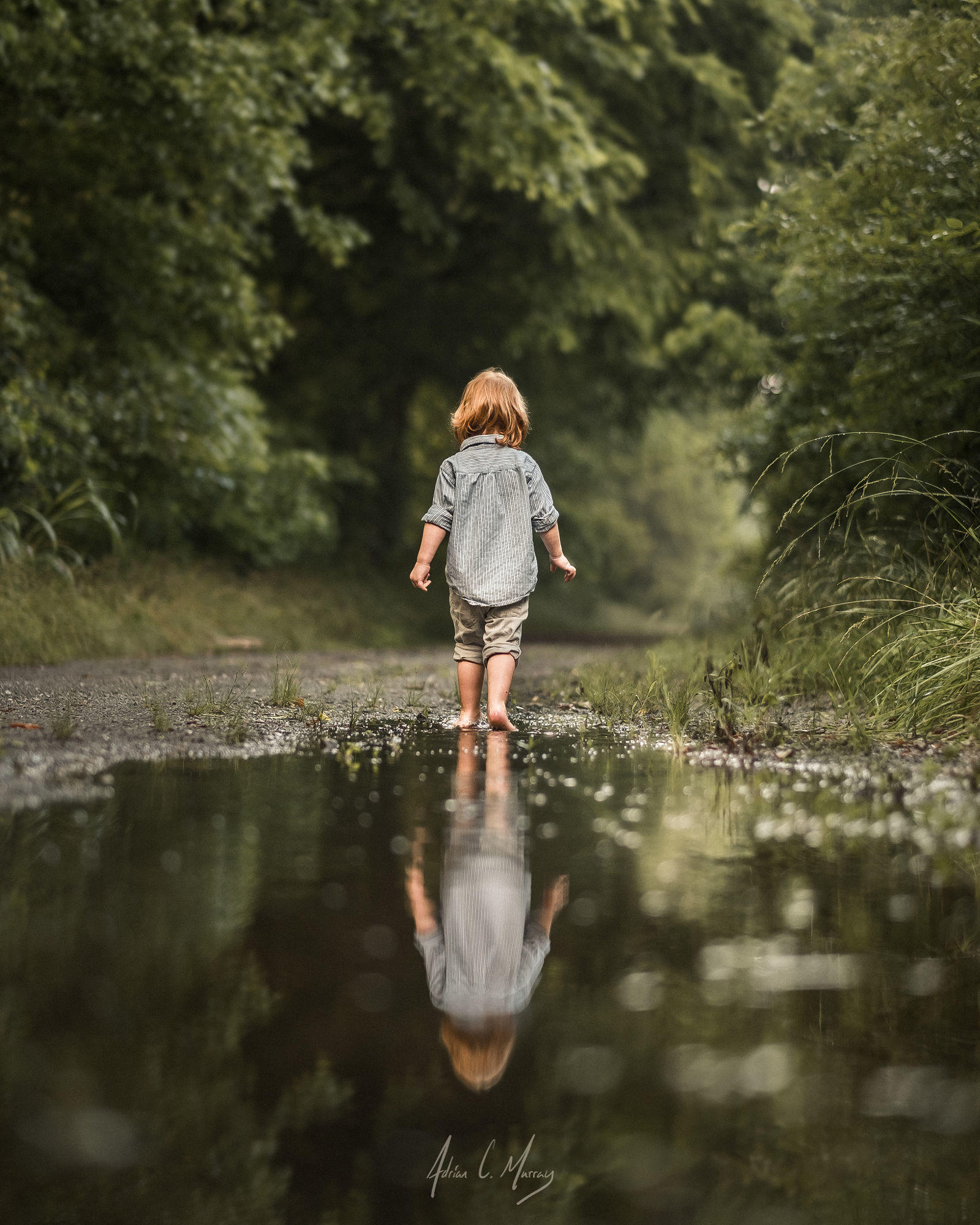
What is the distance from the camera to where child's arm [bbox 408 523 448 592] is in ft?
21.3

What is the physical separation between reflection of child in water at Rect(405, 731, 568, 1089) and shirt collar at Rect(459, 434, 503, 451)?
10.7 feet

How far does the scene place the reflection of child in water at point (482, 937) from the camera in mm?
2193

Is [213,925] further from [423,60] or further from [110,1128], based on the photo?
[423,60]

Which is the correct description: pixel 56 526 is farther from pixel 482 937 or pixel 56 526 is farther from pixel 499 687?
pixel 482 937

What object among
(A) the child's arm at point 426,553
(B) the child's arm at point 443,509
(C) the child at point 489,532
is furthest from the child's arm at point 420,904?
(B) the child's arm at point 443,509

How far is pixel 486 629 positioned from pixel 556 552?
60 cm

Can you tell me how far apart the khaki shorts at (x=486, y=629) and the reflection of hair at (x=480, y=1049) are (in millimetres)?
4416

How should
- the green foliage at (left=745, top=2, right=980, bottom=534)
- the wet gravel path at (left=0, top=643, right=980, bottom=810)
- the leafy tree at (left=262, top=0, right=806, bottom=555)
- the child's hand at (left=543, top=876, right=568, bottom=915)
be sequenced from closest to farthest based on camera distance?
the child's hand at (left=543, top=876, right=568, bottom=915) < the wet gravel path at (left=0, top=643, right=980, bottom=810) < the green foliage at (left=745, top=2, right=980, bottom=534) < the leafy tree at (left=262, top=0, right=806, bottom=555)

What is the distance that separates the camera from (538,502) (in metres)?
7.03

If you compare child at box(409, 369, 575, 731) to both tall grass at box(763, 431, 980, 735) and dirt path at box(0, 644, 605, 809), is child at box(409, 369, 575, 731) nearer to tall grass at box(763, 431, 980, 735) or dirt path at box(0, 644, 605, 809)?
dirt path at box(0, 644, 605, 809)

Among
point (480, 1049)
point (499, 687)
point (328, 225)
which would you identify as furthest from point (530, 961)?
point (328, 225)

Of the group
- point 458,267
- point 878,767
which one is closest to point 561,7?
point 458,267

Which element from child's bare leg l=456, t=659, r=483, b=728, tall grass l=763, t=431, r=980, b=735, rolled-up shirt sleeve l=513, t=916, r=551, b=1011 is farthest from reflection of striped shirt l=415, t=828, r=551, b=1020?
child's bare leg l=456, t=659, r=483, b=728

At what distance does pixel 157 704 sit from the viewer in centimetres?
636
